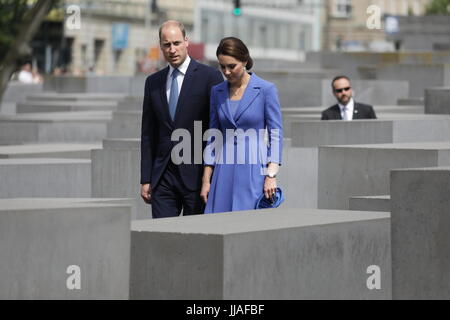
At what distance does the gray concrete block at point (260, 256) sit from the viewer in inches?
277

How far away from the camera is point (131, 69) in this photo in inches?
3179

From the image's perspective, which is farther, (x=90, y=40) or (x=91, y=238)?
(x=90, y=40)

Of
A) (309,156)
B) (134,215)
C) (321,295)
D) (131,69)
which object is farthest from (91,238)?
(131,69)

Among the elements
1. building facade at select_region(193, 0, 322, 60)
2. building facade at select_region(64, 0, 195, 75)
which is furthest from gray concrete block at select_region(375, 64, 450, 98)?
building facade at select_region(193, 0, 322, 60)

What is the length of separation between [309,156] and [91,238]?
4.01m

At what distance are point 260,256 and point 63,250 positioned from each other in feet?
3.13

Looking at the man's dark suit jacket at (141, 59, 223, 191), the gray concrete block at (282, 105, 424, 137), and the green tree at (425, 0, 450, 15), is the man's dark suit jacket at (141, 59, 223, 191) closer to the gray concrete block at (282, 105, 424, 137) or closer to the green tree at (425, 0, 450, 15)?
the gray concrete block at (282, 105, 424, 137)

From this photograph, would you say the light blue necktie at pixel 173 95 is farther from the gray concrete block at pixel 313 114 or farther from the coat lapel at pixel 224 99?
the gray concrete block at pixel 313 114

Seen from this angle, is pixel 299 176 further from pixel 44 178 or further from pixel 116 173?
pixel 44 178

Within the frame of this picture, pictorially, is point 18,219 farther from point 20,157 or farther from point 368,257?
point 20,157

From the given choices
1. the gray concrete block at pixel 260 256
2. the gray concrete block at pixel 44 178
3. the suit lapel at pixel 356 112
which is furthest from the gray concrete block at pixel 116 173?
the suit lapel at pixel 356 112

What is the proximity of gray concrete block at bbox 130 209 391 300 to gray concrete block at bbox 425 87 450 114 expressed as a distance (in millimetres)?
6979

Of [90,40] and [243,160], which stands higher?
[90,40]

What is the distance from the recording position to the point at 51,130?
52.7 ft
